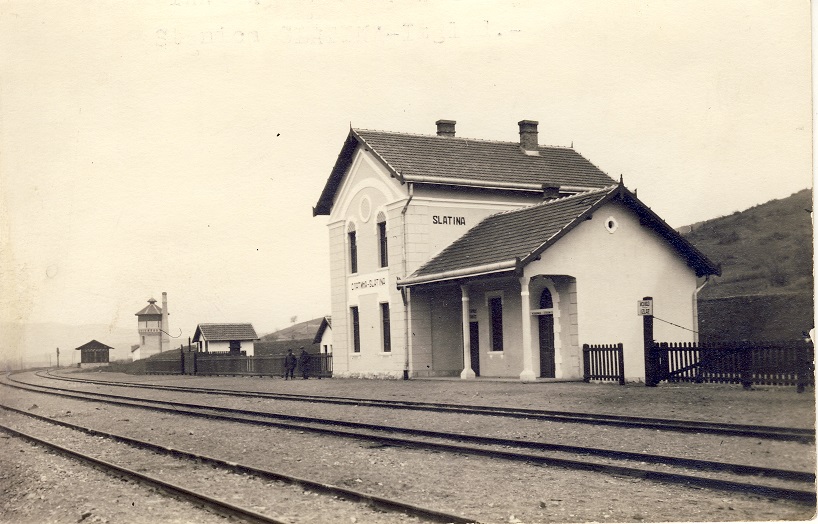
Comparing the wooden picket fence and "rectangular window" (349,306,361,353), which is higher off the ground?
"rectangular window" (349,306,361,353)

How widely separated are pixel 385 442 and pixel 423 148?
17.7 meters

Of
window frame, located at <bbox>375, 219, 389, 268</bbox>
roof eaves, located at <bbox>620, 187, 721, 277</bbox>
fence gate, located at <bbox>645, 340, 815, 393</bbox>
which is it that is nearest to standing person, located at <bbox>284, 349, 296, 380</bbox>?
window frame, located at <bbox>375, 219, 389, 268</bbox>

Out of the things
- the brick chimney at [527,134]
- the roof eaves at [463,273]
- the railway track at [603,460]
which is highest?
the brick chimney at [527,134]

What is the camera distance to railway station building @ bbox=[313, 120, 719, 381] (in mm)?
21438

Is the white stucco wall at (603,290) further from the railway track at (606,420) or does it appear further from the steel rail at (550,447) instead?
the steel rail at (550,447)

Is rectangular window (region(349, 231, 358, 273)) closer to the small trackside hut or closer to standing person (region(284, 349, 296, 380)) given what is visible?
standing person (region(284, 349, 296, 380))

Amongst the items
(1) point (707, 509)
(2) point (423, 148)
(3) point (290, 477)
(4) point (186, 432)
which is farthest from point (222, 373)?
(1) point (707, 509)

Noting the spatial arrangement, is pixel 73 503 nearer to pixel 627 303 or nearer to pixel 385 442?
pixel 385 442

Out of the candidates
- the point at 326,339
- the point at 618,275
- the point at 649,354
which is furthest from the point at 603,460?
the point at 326,339

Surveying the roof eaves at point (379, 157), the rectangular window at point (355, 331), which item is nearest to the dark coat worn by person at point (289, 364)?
the rectangular window at point (355, 331)

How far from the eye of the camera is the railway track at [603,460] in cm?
Answer: 739

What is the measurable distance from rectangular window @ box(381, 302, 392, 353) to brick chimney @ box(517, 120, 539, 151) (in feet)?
24.8

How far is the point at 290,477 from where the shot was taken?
A: 876cm

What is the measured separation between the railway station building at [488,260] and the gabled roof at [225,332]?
32478 millimetres
